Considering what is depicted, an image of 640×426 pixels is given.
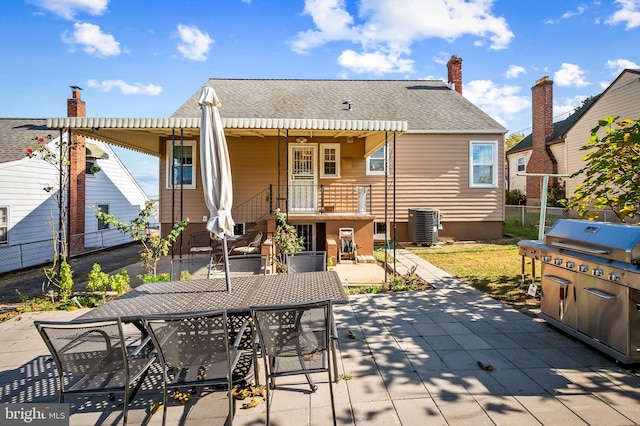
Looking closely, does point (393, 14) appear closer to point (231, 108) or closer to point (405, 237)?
point (231, 108)

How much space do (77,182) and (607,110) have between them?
27008 millimetres

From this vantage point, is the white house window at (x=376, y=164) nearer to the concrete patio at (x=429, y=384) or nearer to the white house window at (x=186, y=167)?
the white house window at (x=186, y=167)

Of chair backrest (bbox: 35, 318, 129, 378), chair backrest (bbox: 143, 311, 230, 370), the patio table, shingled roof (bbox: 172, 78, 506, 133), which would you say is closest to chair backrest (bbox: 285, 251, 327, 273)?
the patio table

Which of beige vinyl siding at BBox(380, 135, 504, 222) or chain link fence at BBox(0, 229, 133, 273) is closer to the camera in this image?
chain link fence at BBox(0, 229, 133, 273)

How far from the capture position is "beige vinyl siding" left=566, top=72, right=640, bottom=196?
15766mm

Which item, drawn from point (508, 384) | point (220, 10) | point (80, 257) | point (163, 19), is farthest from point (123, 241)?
point (508, 384)

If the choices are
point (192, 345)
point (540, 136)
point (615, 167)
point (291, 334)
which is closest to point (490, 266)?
point (615, 167)

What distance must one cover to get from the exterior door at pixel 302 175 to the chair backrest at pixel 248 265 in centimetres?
644

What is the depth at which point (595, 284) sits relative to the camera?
12.0 ft

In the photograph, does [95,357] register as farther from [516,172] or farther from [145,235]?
[516,172]

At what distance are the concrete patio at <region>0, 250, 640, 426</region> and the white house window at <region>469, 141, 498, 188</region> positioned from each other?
9088 mm

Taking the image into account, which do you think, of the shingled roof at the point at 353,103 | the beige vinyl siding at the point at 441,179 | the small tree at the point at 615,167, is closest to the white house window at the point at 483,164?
the beige vinyl siding at the point at 441,179

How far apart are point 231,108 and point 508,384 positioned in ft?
39.9

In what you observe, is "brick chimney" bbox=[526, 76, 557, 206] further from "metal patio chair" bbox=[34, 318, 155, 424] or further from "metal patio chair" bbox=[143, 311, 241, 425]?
"metal patio chair" bbox=[34, 318, 155, 424]
